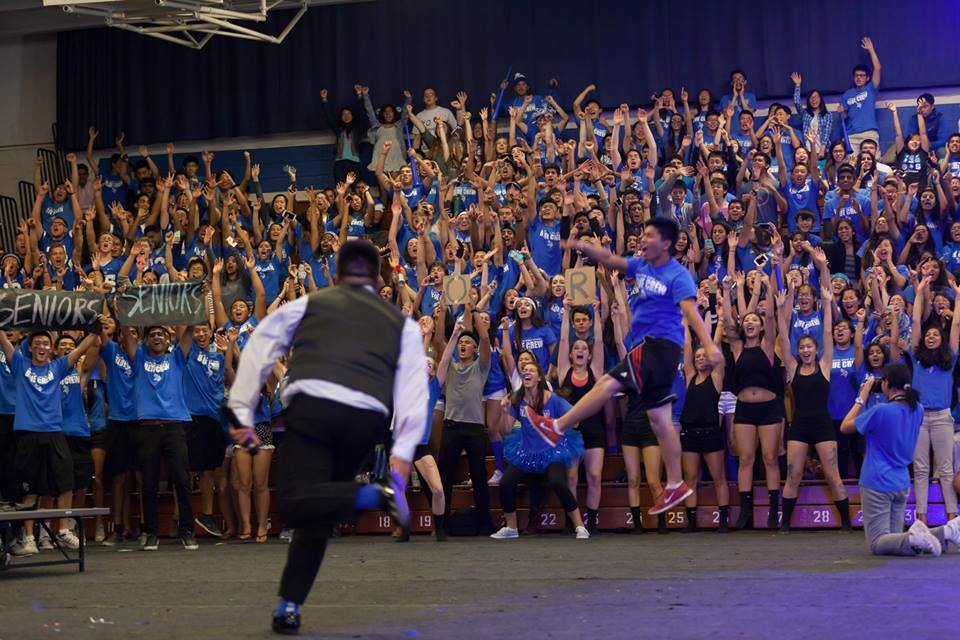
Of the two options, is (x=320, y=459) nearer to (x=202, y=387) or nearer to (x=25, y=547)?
(x=25, y=547)

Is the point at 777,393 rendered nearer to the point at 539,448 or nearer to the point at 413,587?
the point at 539,448

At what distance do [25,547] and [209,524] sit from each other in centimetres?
195

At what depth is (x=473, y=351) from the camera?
40.2 feet

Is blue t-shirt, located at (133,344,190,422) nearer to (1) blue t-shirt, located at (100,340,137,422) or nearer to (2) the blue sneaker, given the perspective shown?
(1) blue t-shirt, located at (100,340,137,422)

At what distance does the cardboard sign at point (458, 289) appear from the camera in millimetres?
12414

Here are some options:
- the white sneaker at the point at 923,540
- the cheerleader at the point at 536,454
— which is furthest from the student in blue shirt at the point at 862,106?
the white sneaker at the point at 923,540

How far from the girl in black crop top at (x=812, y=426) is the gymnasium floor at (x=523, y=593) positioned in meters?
0.76

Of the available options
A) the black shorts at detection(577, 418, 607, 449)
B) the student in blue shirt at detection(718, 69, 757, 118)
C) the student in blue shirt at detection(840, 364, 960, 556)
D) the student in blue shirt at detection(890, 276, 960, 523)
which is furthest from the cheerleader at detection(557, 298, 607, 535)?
the student in blue shirt at detection(718, 69, 757, 118)

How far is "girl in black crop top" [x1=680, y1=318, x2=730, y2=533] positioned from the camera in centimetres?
1180

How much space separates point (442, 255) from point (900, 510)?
22.7ft

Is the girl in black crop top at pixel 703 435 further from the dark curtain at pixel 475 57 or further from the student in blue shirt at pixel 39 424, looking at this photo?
the dark curtain at pixel 475 57

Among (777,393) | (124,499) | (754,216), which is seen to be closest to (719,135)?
(754,216)

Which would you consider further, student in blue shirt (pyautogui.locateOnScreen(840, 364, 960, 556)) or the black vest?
student in blue shirt (pyautogui.locateOnScreen(840, 364, 960, 556))

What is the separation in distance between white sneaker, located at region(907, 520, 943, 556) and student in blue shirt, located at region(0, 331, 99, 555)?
7.63 meters
